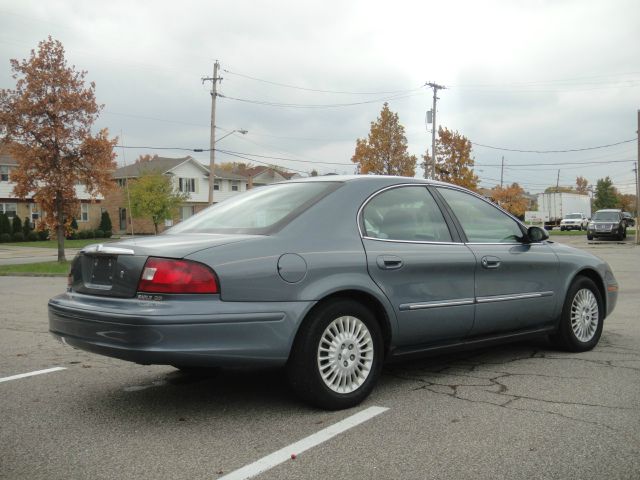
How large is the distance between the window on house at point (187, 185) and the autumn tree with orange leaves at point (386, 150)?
88.0 feet

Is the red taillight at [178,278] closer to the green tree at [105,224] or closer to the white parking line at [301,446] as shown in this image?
the white parking line at [301,446]

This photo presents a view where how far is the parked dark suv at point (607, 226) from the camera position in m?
34.9

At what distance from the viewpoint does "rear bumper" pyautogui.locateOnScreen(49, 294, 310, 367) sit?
3.70m

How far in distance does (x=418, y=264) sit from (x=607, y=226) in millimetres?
33686

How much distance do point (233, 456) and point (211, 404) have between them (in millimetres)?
1071

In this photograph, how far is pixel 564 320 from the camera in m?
5.90

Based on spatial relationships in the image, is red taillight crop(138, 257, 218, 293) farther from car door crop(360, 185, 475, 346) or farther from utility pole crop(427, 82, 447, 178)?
utility pole crop(427, 82, 447, 178)

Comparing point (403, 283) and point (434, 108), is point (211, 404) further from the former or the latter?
point (434, 108)

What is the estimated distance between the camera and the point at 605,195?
332 feet

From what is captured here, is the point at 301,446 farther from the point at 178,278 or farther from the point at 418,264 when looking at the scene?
the point at 418,264

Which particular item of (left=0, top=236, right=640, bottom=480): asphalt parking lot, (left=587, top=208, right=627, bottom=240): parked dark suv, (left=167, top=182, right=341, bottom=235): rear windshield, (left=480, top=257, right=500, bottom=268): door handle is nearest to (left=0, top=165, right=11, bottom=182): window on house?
(left=587, top=208, right=627, bottom=240): parked dark suv

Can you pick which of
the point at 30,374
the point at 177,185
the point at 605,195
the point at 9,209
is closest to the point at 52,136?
the point at 30,374

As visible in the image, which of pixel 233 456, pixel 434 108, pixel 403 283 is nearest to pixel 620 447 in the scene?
pixel 403 283

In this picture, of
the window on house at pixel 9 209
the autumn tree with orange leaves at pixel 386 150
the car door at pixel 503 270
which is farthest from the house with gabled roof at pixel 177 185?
the car door at pixel 503 270
